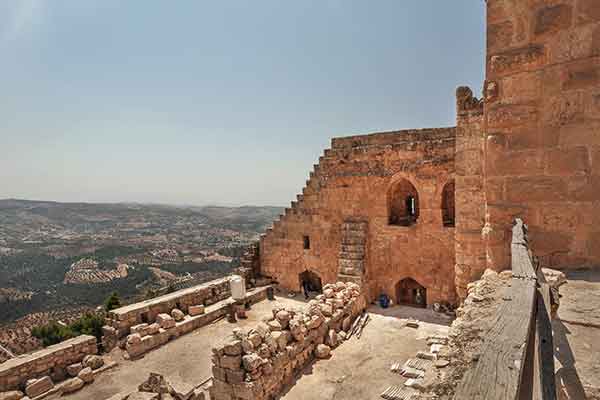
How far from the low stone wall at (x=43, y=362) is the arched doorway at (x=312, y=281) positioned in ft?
22.7

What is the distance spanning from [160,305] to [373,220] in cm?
687

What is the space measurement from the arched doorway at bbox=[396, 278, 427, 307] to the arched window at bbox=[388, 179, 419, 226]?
6.53 feet

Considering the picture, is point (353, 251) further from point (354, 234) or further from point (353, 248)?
point (354, 234)

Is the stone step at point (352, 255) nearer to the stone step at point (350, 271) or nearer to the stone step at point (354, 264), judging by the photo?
the stone step at point (354, 264)

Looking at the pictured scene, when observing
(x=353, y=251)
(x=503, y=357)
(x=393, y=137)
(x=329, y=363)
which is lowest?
(x=329, y=363)

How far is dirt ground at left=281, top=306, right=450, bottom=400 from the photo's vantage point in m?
6.10

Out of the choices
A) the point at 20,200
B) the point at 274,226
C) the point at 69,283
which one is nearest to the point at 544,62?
the point at 274,226

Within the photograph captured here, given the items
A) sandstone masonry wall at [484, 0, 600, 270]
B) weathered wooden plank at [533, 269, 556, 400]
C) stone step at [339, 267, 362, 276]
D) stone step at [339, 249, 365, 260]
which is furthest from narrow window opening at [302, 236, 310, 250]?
weathered wooden plank at [533, 269, 556, 400]

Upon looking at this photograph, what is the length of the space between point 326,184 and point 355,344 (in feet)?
18.0

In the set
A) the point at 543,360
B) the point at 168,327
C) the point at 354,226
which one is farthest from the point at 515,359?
the point at 354,226

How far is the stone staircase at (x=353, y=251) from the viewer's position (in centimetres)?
1028

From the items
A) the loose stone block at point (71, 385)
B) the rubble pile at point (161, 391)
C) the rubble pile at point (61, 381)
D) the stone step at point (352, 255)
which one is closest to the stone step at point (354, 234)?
the stone step at point (352, 255)

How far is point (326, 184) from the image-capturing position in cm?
1164

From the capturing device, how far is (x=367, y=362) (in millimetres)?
7023
